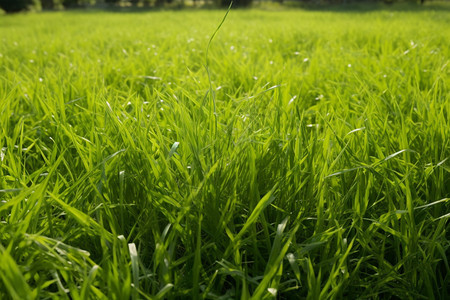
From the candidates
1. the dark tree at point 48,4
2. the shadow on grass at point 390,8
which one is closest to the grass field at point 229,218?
the shadow on grass at point 390,8

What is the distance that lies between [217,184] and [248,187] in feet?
0.32

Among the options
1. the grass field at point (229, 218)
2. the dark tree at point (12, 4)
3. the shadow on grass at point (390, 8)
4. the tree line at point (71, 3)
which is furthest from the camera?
the tree line at point (71, 3)

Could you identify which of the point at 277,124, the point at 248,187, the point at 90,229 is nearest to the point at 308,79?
the point at 277,124

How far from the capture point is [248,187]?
1.03m

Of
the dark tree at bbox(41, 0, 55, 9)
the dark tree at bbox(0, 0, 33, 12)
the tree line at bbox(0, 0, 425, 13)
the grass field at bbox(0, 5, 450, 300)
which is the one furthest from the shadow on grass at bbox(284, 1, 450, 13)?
the dark tree at bbox(41, 0, 55, 9)

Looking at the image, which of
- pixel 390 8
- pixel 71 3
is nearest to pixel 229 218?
pixel 390 8

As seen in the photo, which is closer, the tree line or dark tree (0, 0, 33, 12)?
dark tree (0, 0, 33, 12)

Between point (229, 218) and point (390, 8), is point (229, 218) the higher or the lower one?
the lower one

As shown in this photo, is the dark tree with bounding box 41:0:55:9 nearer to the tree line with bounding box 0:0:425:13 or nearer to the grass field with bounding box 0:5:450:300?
the tree line with bounding box 0:0:425:13

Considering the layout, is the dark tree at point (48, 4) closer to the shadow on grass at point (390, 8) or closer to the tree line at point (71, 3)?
the tree line at point (71, 3)

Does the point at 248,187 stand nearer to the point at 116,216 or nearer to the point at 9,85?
the point at 116,216

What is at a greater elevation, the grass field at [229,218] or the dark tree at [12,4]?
the dark tree at [12,4]

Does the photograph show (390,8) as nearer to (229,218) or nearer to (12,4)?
(229,218)

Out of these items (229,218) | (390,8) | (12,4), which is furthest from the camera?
(12,4)
